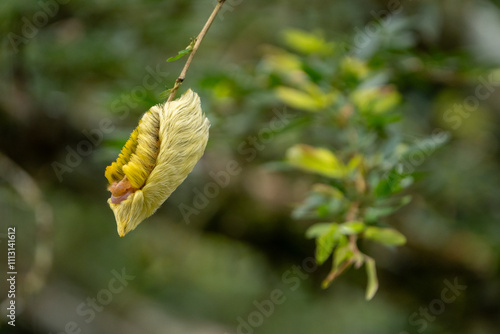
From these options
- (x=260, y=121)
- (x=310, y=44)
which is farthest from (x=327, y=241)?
(x=260, y=121)

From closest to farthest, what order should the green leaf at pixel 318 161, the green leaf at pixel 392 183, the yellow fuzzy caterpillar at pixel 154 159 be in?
the yellow fuzzy caterpillar at pixel 154 159 → the green leaf at pixel 392 183 → the green leaf at pixel 318 161

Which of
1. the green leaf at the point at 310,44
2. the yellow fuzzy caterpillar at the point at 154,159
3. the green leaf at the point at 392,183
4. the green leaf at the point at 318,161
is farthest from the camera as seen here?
the green leaf at the point at 310,44

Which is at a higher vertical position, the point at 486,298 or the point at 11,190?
the point at 11,190

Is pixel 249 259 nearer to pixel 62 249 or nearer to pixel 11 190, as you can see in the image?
pixel 11 190

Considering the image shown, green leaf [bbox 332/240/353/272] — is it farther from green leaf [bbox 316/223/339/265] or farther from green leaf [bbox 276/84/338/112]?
green leaf [bbox 276/84/338/112]

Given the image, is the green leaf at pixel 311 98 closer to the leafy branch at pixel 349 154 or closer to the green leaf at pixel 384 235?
the leafy branch at pixel 349 154

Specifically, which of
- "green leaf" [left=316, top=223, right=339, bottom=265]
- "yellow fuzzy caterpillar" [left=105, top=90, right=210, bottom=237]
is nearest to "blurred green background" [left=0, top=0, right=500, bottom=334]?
"green leaf" [left=316, top=223, right=339, bottom=265]

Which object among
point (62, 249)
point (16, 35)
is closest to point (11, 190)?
point (16, 35)

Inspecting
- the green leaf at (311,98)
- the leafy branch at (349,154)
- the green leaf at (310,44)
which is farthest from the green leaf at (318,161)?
the green leaf at (310,44)
